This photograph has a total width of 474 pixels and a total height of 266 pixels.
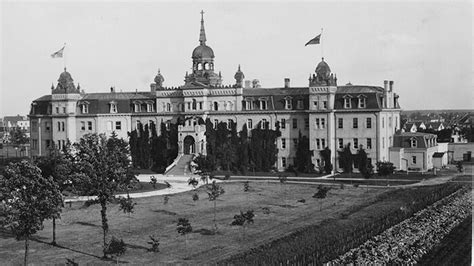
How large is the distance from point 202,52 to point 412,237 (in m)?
47.9

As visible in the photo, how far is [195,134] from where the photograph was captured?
249 feet

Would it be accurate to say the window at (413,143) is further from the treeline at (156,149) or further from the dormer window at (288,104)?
the treeline at (156,149)

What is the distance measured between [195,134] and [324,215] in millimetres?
32100

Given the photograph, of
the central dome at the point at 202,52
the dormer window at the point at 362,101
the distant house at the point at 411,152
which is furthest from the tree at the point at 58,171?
the distant house at the point at 411,152

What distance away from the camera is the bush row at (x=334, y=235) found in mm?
31953

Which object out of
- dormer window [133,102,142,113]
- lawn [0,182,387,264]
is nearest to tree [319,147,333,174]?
lawn [0,182,387,264]

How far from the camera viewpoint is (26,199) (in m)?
32.5

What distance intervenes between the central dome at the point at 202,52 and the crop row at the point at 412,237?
39.3 meters

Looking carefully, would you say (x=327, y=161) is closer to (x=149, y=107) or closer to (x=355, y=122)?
(x=355, y=122)

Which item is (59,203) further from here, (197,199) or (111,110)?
(111,110)

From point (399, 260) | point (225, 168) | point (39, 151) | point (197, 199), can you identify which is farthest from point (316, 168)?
point (399, 260)

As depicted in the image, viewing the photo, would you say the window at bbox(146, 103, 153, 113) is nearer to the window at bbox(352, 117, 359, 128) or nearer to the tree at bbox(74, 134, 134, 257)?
the window at bbox(352, 117, 359, 128)

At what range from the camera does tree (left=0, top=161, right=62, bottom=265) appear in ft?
105

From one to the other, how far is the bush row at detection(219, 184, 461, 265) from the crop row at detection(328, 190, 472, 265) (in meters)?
0.59
